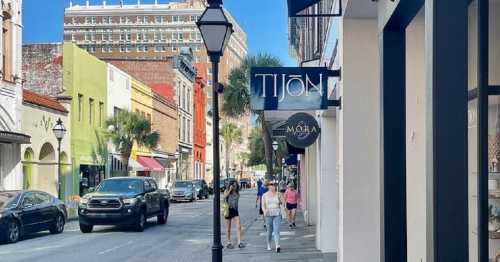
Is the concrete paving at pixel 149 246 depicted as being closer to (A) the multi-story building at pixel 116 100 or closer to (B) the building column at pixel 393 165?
(B) the building column at pixel 393 165

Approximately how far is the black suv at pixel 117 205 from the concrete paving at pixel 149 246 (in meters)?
0.46

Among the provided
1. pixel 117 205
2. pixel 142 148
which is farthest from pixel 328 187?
pixel 142 148

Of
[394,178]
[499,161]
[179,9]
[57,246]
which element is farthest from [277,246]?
[179,9]

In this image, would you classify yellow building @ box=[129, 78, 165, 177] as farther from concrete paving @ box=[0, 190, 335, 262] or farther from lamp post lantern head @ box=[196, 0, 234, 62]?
lamp post lantern head @ box=[196, 0, 234, 62]

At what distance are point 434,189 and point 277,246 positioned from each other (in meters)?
12.3

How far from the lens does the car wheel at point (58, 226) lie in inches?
847

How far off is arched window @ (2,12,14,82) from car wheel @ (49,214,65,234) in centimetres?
1117

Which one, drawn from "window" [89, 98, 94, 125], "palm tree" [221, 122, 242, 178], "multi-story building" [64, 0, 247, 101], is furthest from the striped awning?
"multi-story building" [64, 0, 247, 101]

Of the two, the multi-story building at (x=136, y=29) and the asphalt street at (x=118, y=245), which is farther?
the multi-story building at (x=136, y=29)

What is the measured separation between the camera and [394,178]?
534 centimetres

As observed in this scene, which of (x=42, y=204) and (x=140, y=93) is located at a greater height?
(x=140, y=93)

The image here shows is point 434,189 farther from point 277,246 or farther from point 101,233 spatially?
point 101,233

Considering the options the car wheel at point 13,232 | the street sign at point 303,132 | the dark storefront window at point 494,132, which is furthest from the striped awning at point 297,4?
the car wheel at point 13,232

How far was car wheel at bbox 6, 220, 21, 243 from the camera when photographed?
1838 cm
